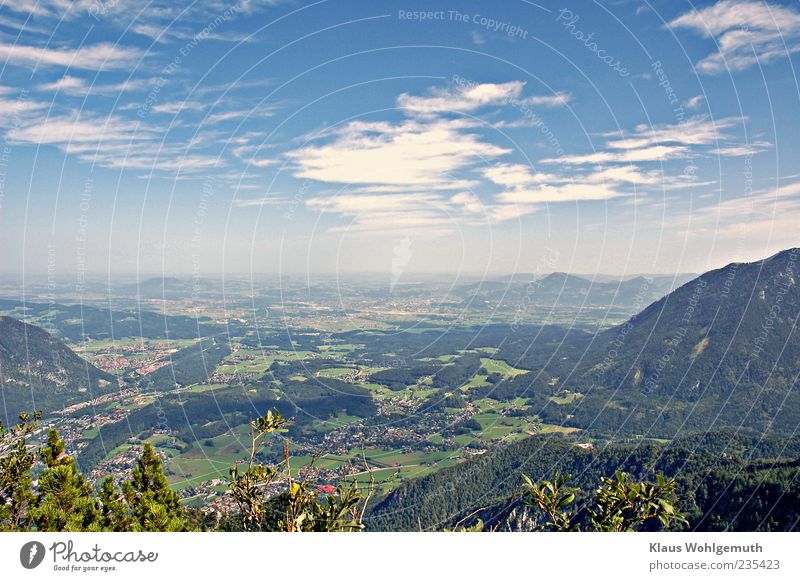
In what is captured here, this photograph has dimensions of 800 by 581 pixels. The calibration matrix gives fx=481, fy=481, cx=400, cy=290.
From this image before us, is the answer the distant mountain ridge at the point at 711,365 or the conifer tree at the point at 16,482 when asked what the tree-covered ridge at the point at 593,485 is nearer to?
the conifer tree at the point at 16,482

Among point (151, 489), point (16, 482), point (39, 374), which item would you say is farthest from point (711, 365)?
point (39, 374)

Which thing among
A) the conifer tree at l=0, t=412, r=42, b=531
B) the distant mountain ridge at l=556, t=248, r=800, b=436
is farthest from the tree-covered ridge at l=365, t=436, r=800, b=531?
the distant mountain ridge at l=556, t=248, r=800, b=436

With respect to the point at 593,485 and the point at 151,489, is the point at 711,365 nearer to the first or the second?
the point at 593,485

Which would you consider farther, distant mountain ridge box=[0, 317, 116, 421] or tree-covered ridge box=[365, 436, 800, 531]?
distant mountain ridge box=[0, 317, 116, 421]

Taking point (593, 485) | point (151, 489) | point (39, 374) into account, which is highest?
point (151, 489)

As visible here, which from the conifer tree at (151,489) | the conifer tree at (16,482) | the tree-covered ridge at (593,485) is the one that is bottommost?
the tree-covered ridge at (593,485)

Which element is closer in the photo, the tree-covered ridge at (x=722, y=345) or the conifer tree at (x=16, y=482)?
the conifer tree at (x=16, y=482)

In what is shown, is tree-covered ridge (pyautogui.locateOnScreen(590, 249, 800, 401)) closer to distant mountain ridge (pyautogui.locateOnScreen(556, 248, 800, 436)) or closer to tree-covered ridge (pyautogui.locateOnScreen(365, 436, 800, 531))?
distant mountain ridge (pyautogui.locateOnScreen(556, 248, 800, 436))

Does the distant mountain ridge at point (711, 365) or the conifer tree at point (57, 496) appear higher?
the conifer tree at point (57, 496)

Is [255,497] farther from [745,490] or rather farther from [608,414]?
[608,414]

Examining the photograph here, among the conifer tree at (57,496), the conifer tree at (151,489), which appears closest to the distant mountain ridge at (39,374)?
the conifer tree at (151,489)
